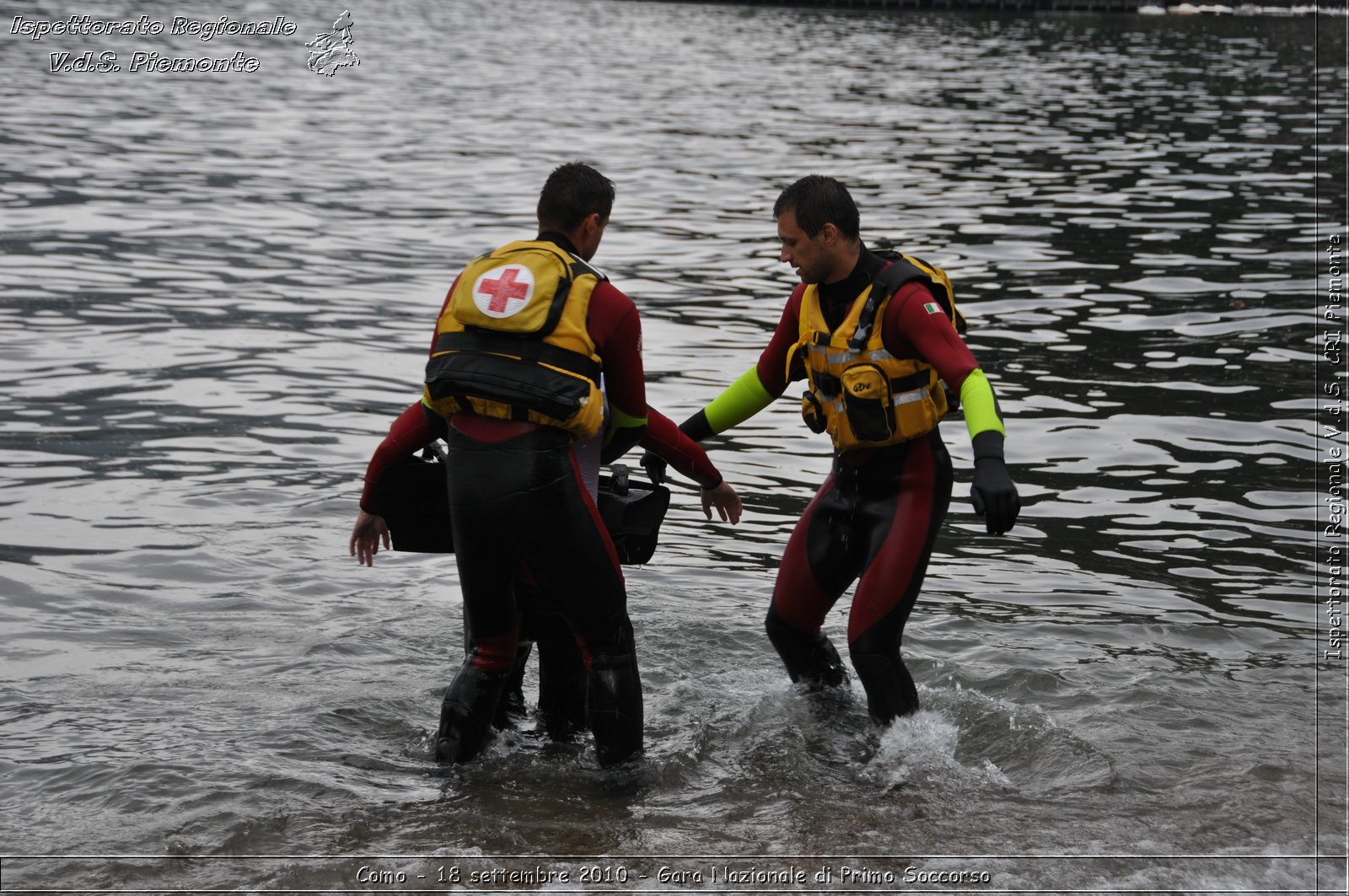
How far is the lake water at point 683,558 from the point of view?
5.70 meters

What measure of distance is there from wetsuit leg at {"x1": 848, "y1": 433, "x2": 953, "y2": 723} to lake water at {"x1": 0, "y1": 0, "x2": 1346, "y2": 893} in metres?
0.32

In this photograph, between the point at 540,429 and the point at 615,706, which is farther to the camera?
the point at 615,706

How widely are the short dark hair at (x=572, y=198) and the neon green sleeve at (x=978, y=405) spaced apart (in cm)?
159

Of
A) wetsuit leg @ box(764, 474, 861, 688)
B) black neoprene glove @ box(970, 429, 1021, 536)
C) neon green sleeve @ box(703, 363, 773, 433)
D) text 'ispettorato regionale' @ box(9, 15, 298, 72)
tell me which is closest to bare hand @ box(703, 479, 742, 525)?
wetsuit leg @ box(764, 474, 861, 688)

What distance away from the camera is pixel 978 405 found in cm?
552

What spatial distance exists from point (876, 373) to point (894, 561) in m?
0.80

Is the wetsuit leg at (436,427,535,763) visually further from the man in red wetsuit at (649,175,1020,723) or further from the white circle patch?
the man in red wetsuit at (649,175,1020,723)

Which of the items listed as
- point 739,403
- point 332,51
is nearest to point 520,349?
point 739,403

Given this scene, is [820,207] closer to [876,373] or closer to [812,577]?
[876,373]

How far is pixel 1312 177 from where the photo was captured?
22.6 meters

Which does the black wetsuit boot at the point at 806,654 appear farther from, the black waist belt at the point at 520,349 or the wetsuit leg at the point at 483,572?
the black waist belt at the point at 520,349

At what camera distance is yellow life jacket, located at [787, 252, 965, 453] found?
594cm

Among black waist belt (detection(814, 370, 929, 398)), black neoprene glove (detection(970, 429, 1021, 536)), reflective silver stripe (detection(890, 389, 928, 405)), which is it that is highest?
black waist belt (detection(814, 370, 929, 398))

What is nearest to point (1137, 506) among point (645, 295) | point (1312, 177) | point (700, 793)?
point (700, 793)
